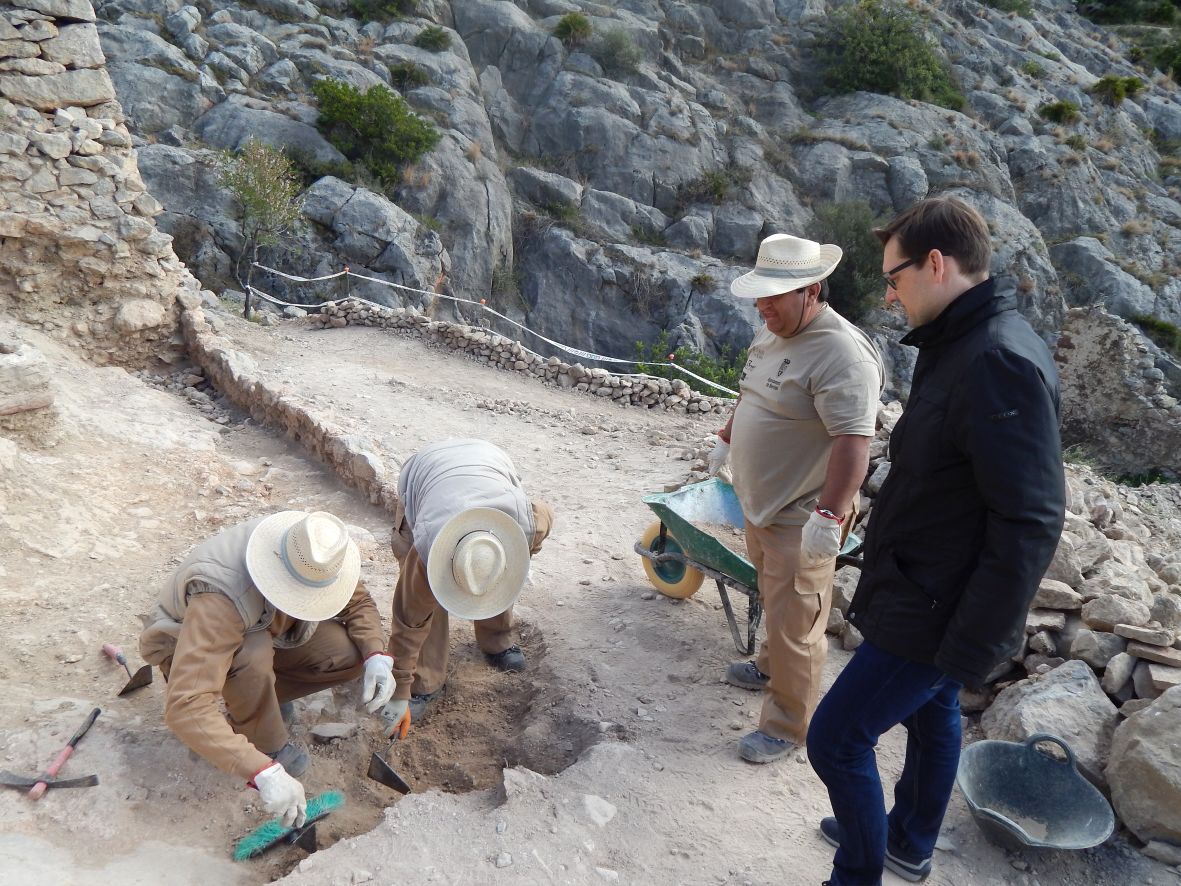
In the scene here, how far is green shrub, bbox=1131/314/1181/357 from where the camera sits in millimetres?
21594

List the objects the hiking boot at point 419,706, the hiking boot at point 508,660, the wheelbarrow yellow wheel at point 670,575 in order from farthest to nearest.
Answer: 1. the wheelbarrow yellow wheel at point 670,575
2. the hiking boot at point 508,660
3. the hiking boot at point 419,706

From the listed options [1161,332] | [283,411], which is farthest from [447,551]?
[1161,332]

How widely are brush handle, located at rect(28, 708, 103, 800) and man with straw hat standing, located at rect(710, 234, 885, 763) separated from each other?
259 cm

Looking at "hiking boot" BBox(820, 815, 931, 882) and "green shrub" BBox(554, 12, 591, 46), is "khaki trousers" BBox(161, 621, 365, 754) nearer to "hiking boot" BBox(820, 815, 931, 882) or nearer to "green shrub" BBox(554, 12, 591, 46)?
"hiking boot" BBox(820, 815, 931, 882)

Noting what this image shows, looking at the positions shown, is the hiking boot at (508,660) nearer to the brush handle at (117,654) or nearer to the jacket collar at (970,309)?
the brush handle at (117,654)

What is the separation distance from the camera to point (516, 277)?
76.0 ft

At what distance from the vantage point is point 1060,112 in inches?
1139

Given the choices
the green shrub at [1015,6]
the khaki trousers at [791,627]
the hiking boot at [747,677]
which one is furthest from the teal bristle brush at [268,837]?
the green shrub at [1015,6]

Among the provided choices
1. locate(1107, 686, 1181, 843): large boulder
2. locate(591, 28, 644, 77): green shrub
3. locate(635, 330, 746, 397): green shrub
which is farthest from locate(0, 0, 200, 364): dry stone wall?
locate(591, 28, 644, 77): green shrub

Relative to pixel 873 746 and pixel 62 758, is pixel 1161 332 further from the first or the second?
pixel 62 758

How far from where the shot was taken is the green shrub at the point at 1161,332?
21594 mm

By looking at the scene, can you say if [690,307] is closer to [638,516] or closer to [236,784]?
[638,516]

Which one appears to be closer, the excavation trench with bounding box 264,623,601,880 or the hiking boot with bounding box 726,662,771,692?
the excavation trench with bounding box 264,623,601,880

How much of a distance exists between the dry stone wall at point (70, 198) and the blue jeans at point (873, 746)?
791 cm
